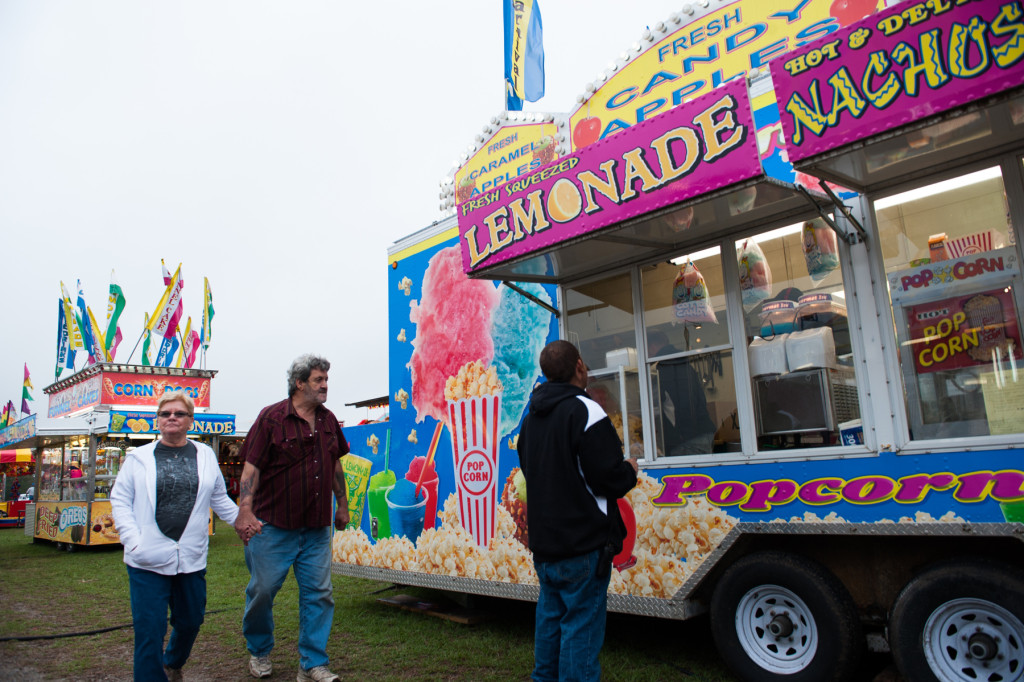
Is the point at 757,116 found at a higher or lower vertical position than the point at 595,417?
higher

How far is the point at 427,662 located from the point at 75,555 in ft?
38.1

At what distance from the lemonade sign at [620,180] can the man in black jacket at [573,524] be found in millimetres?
1405

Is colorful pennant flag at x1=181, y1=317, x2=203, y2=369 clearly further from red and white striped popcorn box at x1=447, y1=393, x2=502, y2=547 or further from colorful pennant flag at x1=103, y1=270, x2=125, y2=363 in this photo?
red and white striped popcorn box at x1=447, y1=393, x2=502, y2=547

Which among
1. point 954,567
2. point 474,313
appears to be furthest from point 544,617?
point 474,313

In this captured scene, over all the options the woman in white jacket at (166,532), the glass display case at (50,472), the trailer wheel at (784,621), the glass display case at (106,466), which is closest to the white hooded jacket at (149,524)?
the woman in white jacket at (166,532)

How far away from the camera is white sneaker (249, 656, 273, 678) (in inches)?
175

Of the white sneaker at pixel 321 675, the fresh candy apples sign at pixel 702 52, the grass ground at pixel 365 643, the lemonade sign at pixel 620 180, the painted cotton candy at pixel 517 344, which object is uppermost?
the fresh candy apples sign at pixel 702 52

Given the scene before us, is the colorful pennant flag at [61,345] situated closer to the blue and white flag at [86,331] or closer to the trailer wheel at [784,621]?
the blue and white flag at [86,331]

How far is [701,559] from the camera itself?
13.4ft

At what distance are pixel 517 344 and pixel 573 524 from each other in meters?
2.68

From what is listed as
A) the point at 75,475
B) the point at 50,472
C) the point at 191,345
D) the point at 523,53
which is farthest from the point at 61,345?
the point at 523,53

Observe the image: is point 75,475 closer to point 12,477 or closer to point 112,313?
point 112,313

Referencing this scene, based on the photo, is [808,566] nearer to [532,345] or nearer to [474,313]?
[532,345]

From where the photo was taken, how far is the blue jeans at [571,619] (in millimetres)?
2826
